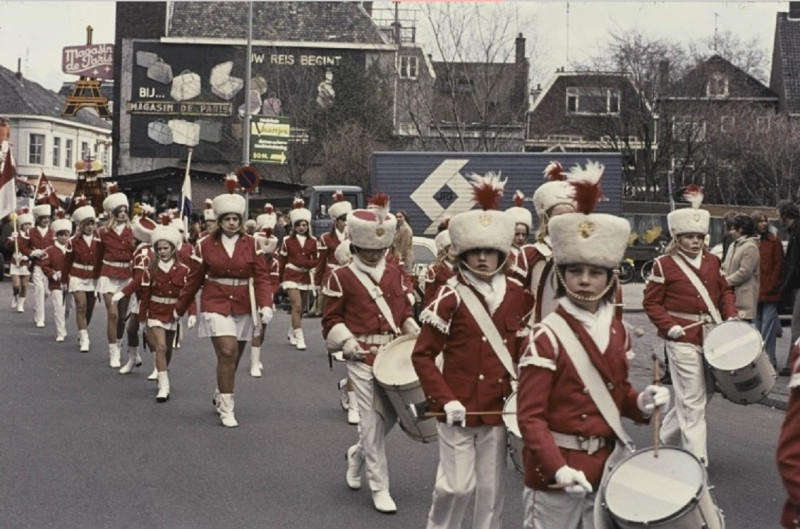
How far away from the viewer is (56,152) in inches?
3743

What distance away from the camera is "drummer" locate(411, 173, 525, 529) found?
6797 mm

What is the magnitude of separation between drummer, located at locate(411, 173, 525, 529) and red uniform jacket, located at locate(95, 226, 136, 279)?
11147mm

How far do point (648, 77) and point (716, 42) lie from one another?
3483 millimetres

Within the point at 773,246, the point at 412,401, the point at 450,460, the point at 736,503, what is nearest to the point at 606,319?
the point at 450,460

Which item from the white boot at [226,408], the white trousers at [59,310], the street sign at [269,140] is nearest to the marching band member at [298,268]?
the white trousers at [59,310]

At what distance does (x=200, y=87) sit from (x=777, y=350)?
5540 centimetres

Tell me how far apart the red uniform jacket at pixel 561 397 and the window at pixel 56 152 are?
304 feet

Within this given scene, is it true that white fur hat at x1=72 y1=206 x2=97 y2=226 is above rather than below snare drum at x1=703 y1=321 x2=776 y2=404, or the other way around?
above

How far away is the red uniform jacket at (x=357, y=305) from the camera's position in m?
9.61

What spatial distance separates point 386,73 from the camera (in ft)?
211

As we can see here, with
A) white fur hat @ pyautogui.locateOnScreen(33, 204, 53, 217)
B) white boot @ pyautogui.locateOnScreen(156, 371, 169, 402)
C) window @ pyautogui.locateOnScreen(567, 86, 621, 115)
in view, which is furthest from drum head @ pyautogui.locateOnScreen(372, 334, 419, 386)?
window @ pyautogui.locateOnScreen(567, 86, 621, 115)

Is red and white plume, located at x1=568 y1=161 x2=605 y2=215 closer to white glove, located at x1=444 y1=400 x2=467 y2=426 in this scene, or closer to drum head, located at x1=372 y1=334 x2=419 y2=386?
white glove, located at x1=444 y1=400 x2=467 y2=426

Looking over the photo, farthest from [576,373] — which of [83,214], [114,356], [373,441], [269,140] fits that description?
[269,140]

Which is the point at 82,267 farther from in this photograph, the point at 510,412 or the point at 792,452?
the point at 792,452
